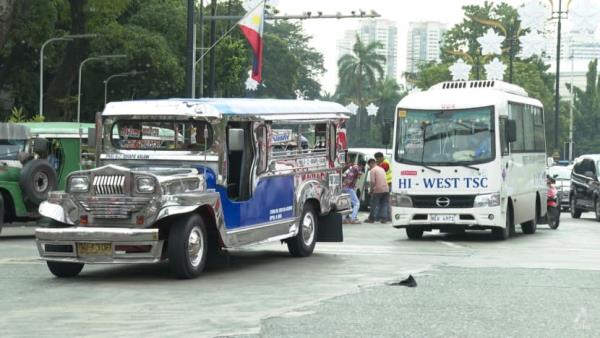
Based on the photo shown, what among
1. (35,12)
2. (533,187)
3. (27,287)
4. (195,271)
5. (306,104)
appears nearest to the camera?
(27,287)

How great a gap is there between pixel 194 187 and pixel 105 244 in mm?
1421

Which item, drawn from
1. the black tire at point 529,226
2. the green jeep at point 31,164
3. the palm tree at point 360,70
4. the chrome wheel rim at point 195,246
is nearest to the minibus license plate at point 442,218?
the black tire at point 529,226

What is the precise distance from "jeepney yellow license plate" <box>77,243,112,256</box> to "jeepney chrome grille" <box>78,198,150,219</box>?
385mm

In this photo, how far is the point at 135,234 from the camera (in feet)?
47.0

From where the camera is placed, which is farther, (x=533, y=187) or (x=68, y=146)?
(x=533, y=187)

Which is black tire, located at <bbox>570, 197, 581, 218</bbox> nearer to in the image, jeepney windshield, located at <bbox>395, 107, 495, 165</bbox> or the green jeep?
jeepney windshield, located at <bbox>395, 107, 495, 165</bbox>

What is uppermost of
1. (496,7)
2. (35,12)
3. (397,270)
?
(496,7)

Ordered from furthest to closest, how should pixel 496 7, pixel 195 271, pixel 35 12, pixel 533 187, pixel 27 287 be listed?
1. pixel 496 7
2. pixel 35 12
3. pixel 533 187
4. pixel 195 271
5. pixel 27 287

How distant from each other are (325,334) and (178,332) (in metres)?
1.28

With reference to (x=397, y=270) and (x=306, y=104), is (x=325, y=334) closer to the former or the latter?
(x=397, y=270)

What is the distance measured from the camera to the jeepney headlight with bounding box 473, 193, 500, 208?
23.2 m

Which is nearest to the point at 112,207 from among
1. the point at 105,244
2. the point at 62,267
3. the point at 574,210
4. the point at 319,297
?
the point at 105,244

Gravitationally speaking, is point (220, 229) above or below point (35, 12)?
below

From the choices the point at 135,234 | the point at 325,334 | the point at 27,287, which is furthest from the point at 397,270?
the point at 325,334
